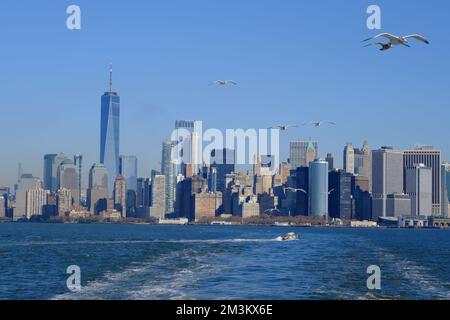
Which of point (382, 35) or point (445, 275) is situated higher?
point (382, 35)

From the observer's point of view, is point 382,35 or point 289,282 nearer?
point 382,35

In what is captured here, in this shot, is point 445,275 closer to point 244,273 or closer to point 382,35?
point 244,273

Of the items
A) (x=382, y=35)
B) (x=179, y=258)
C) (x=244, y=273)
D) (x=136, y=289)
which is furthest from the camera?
(x=179, y=258)
